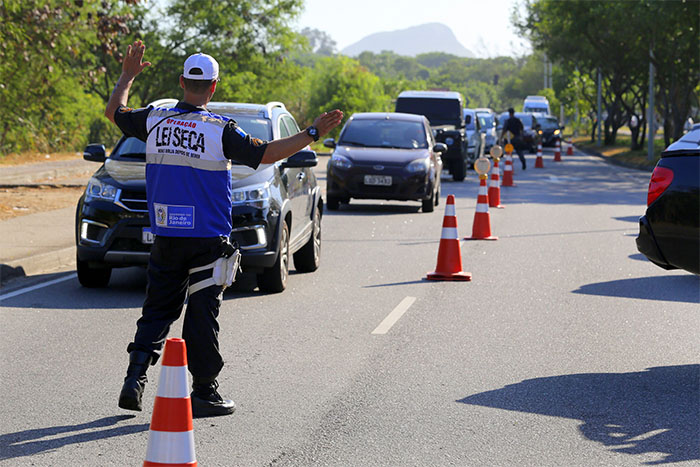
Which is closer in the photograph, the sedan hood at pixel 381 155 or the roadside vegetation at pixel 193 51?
the sedan hood at pixel 381 155

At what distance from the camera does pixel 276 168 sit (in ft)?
35.7

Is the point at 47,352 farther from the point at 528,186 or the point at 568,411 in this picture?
the point at 528,186

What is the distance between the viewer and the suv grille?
1030 centimetres

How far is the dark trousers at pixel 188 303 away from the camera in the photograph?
240 inches

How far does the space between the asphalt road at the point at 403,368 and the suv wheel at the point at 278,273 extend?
13 cm

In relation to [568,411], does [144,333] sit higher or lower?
higher

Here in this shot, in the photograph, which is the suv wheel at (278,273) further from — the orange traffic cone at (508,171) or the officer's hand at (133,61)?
the orange traffic cone at (508,171)

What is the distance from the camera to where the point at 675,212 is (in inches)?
291

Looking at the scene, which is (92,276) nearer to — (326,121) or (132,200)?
(132,200)

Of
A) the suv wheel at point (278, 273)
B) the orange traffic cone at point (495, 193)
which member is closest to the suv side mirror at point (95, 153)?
the suv wheel at point (278, 273)

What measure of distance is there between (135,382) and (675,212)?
3.66m

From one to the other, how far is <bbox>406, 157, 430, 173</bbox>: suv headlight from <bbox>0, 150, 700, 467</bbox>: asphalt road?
5965 millimetres

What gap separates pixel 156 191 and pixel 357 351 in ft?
8.28

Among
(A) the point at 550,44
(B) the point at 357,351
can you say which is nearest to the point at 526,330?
(B) the point at 357,351
